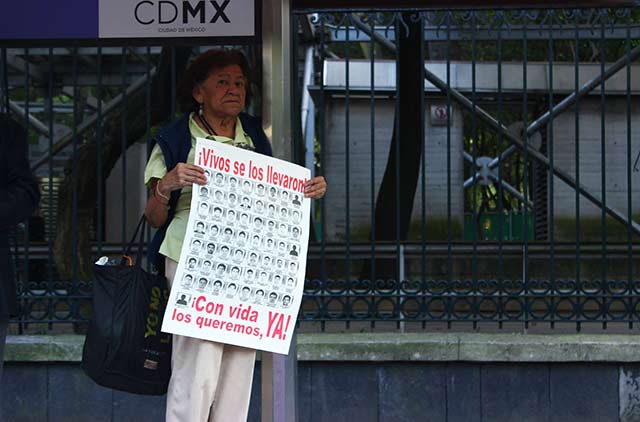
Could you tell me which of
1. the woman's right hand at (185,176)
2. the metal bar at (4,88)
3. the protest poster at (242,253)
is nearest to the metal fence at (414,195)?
the metal bar at (4,88)

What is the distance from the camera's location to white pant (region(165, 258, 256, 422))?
3.94 m

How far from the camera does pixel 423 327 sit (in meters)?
6.46

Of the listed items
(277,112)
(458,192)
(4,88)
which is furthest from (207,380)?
(458,192)

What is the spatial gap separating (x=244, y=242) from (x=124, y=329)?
1.86 feet

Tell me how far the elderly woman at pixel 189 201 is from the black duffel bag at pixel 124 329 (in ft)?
0.32

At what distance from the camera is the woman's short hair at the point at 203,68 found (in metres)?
4.13

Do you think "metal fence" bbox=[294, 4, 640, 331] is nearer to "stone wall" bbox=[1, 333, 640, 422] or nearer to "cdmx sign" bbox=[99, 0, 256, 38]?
"stone wall" bbox=[1, 333, 640, 422]

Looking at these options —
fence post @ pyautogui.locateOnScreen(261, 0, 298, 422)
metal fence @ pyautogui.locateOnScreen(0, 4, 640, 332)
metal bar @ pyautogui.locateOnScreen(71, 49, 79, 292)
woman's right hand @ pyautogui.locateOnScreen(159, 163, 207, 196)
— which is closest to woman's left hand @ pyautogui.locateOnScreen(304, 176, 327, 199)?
fence post @ pyautogui.locateOnScreen(261, 0, 298, 422)

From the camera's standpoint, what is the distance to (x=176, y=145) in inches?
159

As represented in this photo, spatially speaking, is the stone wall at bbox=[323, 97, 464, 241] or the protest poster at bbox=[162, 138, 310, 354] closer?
the protest poster at bbox=[162, 138, 310, 354]

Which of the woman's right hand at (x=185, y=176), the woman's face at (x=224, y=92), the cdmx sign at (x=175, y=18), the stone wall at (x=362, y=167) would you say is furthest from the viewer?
the stone wall at (x=362, y=167)

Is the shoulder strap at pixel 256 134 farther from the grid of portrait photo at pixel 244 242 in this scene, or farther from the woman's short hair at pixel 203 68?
the grid of portrait photo at pixel 244 242

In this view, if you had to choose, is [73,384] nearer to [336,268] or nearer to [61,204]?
[61,204]

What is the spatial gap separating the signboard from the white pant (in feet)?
3.31
